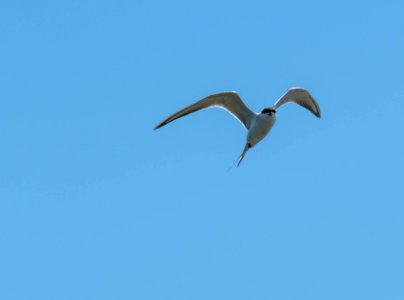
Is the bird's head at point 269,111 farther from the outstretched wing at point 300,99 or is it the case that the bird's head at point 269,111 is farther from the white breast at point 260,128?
the outstretched wing at point 300,99

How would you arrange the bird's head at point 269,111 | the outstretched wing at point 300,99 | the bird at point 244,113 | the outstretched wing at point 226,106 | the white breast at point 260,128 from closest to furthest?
the outstretched wing at point 226,106 < the bird at point 244,113 < the white breast at point 260,128 < the bird's head at point 269,111 < the outstretched wing at point 300,99

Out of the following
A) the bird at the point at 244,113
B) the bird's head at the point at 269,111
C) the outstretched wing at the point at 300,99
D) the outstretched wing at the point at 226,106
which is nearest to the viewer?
the outstretched wing at the point at 226,106

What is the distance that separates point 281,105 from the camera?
139 feet

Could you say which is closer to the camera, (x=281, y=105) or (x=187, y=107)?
(x=187, y=107)

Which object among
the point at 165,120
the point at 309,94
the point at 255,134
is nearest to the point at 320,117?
the point at 309,94

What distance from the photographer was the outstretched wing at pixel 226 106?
38.8m

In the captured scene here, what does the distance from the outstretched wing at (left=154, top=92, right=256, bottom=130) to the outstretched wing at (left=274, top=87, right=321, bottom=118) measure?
1.33m

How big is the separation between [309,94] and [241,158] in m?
4.33

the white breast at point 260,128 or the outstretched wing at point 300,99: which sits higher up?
the outstretched wing at point 300,99

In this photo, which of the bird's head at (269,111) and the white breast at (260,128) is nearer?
the white breast at (260,128)

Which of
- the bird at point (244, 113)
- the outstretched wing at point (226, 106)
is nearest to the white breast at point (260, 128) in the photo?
the bird at point (244, 113)

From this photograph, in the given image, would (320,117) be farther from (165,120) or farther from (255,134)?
(165,120)

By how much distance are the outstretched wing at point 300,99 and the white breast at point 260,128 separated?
1.92 metres

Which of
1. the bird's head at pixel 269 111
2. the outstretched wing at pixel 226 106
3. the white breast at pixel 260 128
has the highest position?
the outstretched wing at pixel 226 106
